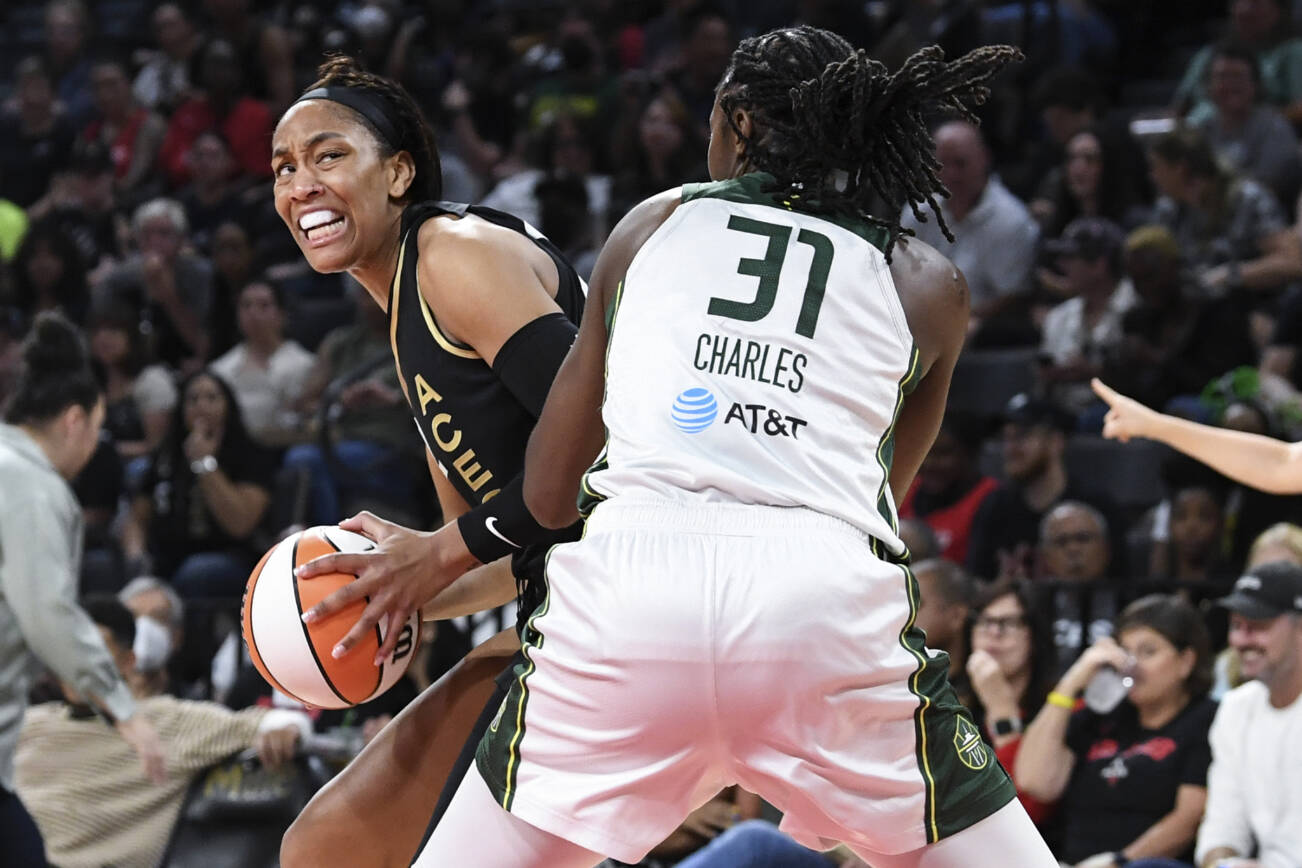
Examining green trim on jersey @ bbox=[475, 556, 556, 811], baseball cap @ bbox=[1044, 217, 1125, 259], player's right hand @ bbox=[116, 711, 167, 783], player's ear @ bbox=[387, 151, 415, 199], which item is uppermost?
player's ear @ bbox=[387, 151, 415, 199]

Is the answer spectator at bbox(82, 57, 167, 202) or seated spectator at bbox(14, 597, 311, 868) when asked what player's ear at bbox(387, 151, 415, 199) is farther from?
spectator at bbox(82, 57, 167, 202)

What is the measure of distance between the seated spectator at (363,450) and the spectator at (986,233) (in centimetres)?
256

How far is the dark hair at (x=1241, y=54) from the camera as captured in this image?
832cm

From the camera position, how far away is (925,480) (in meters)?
7.34

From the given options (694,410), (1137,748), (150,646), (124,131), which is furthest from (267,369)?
(694,410)

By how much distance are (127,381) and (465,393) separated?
6865mm

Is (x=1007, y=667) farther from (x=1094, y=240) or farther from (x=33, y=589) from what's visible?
(x=33, y=589)

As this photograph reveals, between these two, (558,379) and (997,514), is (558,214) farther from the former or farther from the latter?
(558,379)

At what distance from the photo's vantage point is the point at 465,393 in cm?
320

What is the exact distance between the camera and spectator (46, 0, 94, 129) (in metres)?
12.5

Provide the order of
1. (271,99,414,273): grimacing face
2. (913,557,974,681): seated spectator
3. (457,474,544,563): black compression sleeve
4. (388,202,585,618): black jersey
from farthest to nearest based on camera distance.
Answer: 1. (913,557,974,681): seated spectator
2. (271,99,414,273): grimacing face
3. (388,202,585,618): black jersey
4. (457,474,544,563): black compression sleeve

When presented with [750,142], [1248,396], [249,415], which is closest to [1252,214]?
[1248,396]

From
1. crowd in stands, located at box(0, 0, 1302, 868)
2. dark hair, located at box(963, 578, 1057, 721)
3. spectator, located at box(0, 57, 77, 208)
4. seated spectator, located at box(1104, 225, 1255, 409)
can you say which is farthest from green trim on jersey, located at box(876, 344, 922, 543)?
spectator, located at box(0, 57, 77, 208)

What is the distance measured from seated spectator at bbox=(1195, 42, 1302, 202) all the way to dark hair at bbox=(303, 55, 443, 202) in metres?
5.47
